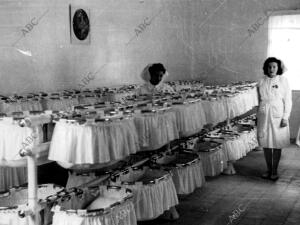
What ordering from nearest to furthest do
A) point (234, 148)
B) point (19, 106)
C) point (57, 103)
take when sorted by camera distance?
point (19, 106) → point (57, 103) → point (234, 148)

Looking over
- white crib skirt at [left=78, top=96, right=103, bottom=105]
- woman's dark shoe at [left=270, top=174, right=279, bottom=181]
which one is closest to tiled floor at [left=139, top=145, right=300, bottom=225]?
woman's dark shoe at [left=270, top=174, right=279, bottom=181]

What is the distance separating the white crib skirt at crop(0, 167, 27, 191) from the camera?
14.6ft

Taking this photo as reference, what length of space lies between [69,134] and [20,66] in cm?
302

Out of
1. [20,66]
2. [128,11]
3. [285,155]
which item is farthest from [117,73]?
[285,155]

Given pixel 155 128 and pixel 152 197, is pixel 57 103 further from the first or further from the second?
pixel 152 197

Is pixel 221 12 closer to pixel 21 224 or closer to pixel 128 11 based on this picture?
pixel 128 11

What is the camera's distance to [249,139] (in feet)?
22.9

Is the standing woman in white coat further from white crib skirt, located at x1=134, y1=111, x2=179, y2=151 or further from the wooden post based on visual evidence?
the wooden post

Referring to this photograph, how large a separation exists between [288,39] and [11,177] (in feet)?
20.5

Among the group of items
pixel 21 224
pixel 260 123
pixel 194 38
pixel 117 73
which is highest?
pixel 194 38

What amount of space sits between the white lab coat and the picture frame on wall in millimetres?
2734

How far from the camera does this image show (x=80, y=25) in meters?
6.56

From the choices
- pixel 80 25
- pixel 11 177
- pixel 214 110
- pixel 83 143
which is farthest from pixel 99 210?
pixel 80 25

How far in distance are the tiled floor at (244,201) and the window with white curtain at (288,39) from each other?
2747 mm
